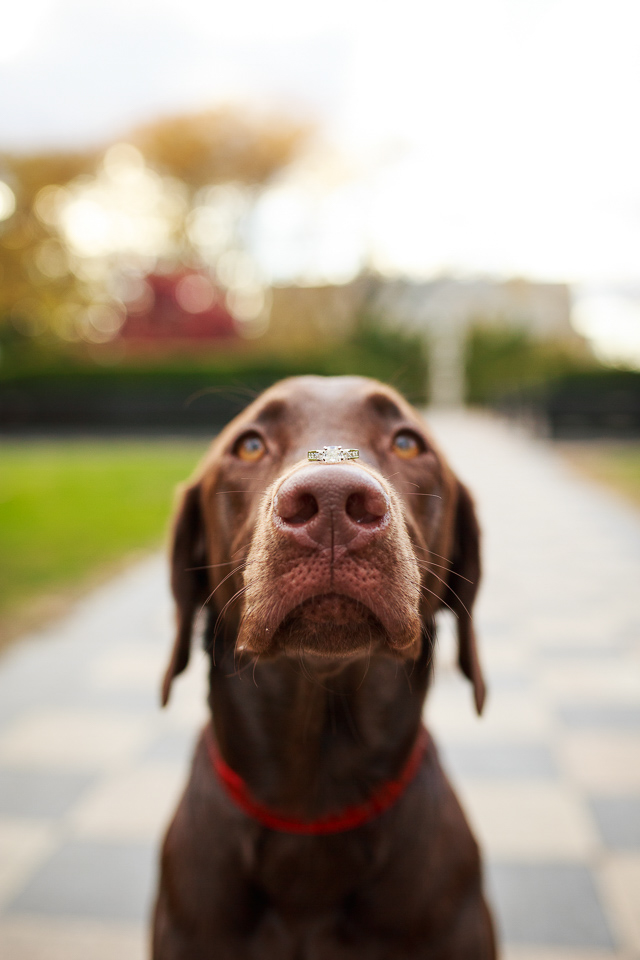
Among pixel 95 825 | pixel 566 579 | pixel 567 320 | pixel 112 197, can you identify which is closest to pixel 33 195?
pixel 566 579

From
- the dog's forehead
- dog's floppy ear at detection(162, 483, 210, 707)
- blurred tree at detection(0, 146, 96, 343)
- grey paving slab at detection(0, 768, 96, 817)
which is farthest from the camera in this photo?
blurred tree at detection(0, 146, 96, 343)

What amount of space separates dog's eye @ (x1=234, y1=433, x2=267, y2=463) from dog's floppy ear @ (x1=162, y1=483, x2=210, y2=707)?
0.21 m

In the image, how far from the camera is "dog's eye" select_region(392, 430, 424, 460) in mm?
1716

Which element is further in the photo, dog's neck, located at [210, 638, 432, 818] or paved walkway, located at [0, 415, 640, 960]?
paved walkway, located at [0, 415, 640, 960]

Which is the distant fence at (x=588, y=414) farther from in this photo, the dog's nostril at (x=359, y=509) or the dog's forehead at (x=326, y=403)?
the dog's nostril at (x=359, y=509)

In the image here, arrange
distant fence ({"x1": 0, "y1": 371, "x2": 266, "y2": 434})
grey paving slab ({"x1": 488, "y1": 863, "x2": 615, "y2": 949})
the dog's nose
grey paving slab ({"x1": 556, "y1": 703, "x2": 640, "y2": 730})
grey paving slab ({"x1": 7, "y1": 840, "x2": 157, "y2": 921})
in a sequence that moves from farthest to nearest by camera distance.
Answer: distant fence ({"x1": 0, "y1": 371, "x2": 266, "y2": 434})
grey paving slab ({"x1": 556, "y1": 703, "x2": 640, "y2": 730})
grey paving slab ({"x1": 7, "y1": 840, "x2": 157, "y2": 921})
grey paving slab ({"x1": 488, "y1": 863, "x2": 615, "y2": 949})
the dog's nose

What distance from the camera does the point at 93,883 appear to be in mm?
2279

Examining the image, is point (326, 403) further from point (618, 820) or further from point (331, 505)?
point (618, 820)

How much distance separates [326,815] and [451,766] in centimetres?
168

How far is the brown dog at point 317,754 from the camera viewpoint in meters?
1.39

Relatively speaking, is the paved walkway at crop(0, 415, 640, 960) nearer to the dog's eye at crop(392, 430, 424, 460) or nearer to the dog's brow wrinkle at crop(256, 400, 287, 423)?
the dog's eye at crop(392, 430, 424, 460)

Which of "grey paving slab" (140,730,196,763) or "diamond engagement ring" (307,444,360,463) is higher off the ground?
"diamond engagement ring" (307,444,360,463)

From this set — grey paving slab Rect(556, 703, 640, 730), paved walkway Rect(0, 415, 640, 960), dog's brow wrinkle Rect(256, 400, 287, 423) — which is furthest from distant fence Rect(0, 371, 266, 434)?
dog's brow wrinkle Rect(256, 400, 287, 423)

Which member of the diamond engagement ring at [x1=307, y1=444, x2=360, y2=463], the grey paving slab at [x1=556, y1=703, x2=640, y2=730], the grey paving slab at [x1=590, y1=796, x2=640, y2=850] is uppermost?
the diamond engagement ring at [x1=307, y1=444, x2=360, y2=463]
